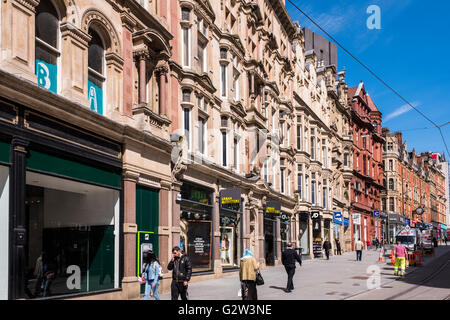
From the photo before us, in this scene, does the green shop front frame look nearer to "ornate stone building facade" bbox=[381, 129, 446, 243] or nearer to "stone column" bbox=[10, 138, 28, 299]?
"stone column" bbox=[10, 138, 28, 299]

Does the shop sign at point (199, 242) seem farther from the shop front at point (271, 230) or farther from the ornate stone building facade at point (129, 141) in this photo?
the shop front at point (271, 230)

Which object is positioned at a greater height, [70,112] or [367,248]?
[70,112]

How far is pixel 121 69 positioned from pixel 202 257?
408 inches

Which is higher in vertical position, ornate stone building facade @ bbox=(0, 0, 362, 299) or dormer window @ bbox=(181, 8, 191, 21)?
dormer window @ bbox=(181, 8, 191, 21)

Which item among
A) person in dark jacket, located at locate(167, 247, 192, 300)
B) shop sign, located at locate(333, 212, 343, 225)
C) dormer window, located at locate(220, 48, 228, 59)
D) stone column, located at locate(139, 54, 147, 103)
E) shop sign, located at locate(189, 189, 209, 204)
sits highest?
dormer window, located at locate(220, 48, 228, 59)

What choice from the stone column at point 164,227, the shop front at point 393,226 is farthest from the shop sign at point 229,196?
the shop front at point 393,226

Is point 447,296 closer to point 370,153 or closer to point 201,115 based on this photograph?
point 201,115

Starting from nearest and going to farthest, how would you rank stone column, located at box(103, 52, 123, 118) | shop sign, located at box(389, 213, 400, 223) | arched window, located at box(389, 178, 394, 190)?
1. stone column, located at box(103, 52, 123, 118)
2. shop sign, located at box(389, 213, 400, 223)
3. arched window, located at box(389, 178, 394, 190)

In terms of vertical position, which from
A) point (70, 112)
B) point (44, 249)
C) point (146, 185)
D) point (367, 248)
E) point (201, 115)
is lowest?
point (367, 248)

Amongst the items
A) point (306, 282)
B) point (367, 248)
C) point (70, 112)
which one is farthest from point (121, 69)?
point (367, 248)

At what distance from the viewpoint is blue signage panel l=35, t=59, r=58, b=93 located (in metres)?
13.7

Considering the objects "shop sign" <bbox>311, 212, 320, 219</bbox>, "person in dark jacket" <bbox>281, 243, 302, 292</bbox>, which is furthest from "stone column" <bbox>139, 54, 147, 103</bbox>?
"shop sign" <bbox>311, 212, 320, 219</bbox>

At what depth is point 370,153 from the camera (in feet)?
243

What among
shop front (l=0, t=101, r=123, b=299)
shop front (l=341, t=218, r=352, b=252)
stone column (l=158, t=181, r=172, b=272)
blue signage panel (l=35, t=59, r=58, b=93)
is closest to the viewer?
shop front (l=0, t=101, r=123, b=299)
